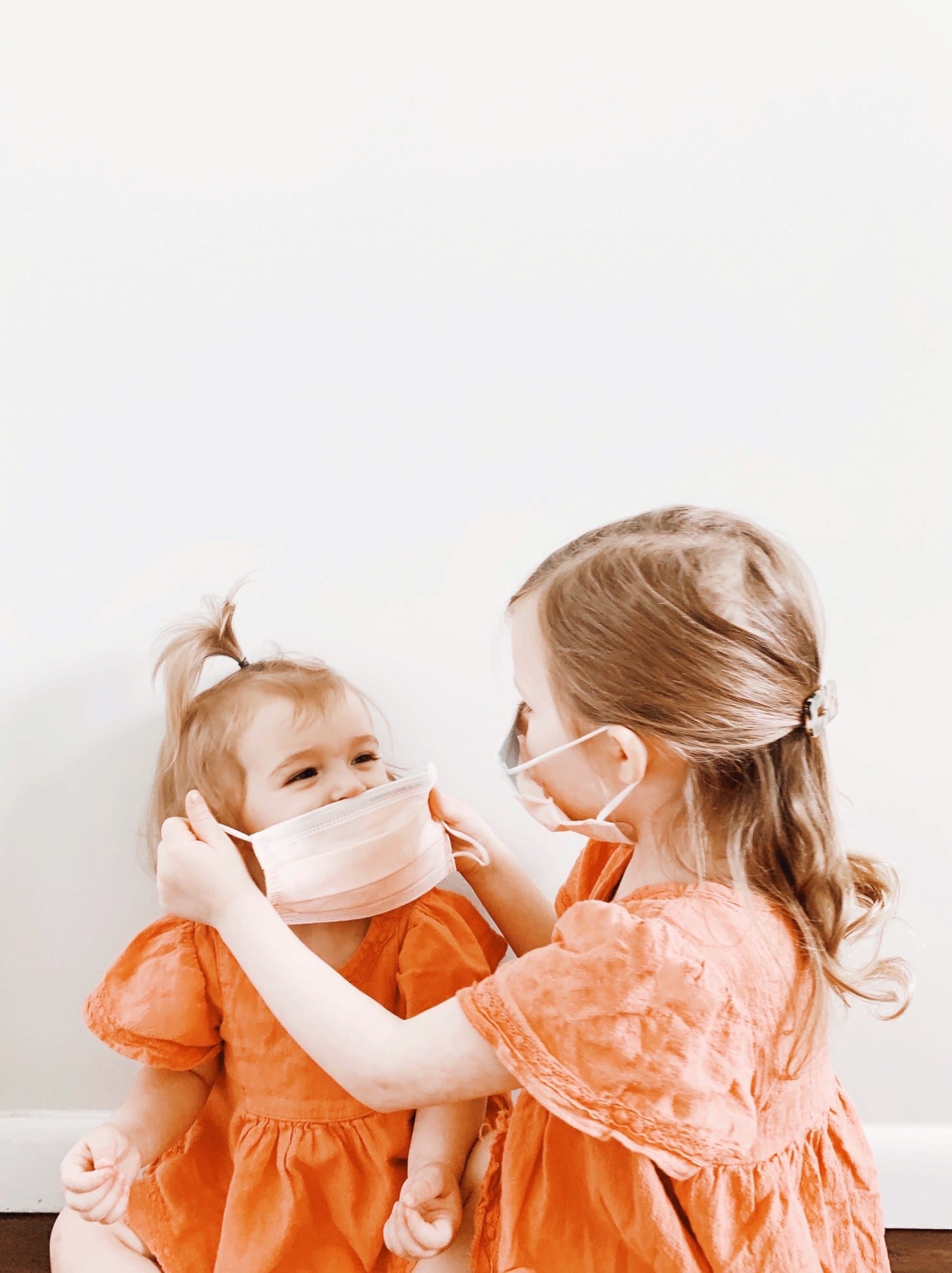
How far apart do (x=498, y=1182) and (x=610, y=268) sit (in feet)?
2.92

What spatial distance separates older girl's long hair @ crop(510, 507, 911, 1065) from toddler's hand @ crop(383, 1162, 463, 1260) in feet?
1.12

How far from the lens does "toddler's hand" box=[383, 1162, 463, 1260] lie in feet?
2.86

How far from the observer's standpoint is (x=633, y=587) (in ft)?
2.61

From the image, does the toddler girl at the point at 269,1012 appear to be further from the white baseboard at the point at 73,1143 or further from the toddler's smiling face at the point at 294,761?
the white baseboard at the point at 73,1143

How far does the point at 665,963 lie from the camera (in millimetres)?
736

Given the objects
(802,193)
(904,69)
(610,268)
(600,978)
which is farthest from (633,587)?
(904,69)

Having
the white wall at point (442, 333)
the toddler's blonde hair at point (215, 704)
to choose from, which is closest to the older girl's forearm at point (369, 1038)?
the toddler's blonde hair at point (215, 704)

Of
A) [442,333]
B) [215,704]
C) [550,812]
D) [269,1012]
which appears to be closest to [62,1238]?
[269,1012]

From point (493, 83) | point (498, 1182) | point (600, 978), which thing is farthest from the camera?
point (493, 83)

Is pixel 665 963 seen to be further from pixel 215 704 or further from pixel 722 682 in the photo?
pixel 215 704

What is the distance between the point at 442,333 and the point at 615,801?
53cm

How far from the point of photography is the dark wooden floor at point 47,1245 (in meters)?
1.16

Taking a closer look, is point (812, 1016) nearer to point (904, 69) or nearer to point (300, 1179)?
point (300, 1179)

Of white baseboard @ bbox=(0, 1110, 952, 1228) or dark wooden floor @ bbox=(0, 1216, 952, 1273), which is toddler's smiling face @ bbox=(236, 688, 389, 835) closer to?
white baseboard @ bbox=(0, 1110, 952, 1228)
